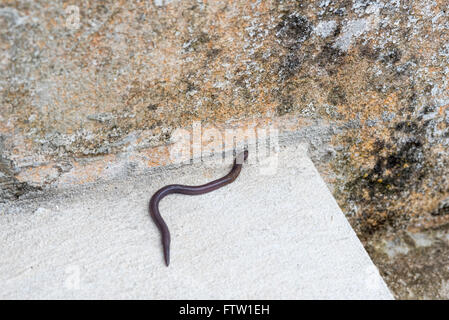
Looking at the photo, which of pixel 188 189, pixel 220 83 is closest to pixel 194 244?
pixel 188 189

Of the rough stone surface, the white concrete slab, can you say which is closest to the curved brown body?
the white concrete slab

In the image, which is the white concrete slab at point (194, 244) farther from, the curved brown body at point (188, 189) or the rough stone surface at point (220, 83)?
the rough stone surface at point (220, 83)

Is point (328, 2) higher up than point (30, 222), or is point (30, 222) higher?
point (328, 2)

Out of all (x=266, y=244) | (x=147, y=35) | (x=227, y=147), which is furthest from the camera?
(x=227, y=147)

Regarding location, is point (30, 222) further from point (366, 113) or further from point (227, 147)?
point (366, 113)

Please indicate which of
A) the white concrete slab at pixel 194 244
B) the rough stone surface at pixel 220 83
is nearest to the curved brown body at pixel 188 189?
the white concrete slab at pixel 194 244
